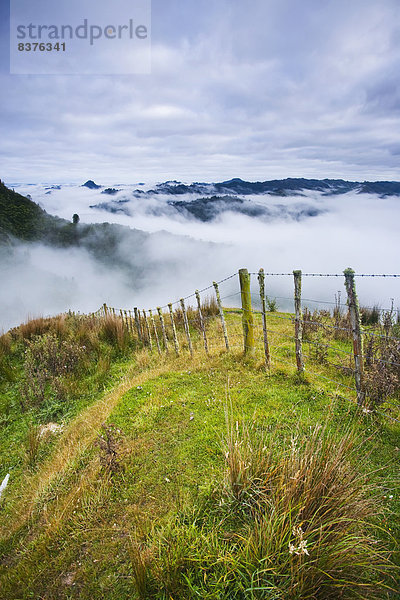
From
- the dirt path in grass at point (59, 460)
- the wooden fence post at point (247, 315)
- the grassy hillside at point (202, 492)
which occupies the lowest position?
the dirt path in grass at point (59, 460)

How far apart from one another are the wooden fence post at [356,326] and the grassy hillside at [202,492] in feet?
1.39

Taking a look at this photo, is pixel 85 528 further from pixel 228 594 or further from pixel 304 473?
pixel 304 473

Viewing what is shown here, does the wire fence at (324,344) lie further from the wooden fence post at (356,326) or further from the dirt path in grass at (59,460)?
the dirt path in grass at (59,460)

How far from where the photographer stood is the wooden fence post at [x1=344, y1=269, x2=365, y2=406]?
4.63 metres

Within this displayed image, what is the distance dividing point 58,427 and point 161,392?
2686 millimetres

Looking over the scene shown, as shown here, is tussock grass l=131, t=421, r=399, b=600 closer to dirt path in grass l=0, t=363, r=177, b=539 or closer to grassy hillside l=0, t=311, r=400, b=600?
grassy hillside l=0, t=311, r=400, b=600

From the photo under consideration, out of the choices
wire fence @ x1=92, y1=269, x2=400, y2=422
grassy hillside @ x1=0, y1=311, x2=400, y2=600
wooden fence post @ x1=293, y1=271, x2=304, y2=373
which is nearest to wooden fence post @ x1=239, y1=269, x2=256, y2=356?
wire fence @ x1=92, y1=269, x2=400, y2=422

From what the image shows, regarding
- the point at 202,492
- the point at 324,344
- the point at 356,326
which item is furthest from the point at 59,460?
the point at 324,344

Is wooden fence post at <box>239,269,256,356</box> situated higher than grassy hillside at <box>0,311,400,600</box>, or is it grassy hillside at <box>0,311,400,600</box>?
wooden fence post at <box>239,269,256,356</box>

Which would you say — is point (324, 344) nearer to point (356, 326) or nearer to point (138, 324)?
point (356, 326)

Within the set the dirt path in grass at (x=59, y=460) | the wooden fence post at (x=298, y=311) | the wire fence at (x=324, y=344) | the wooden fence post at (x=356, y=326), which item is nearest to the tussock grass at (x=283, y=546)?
the wire fence at (x=324, y=344)

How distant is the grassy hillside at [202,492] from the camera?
7.48 feet

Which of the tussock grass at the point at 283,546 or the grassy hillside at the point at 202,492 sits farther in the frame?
the grassy hillside at the point at 202,492

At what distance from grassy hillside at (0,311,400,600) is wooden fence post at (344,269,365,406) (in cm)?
42
